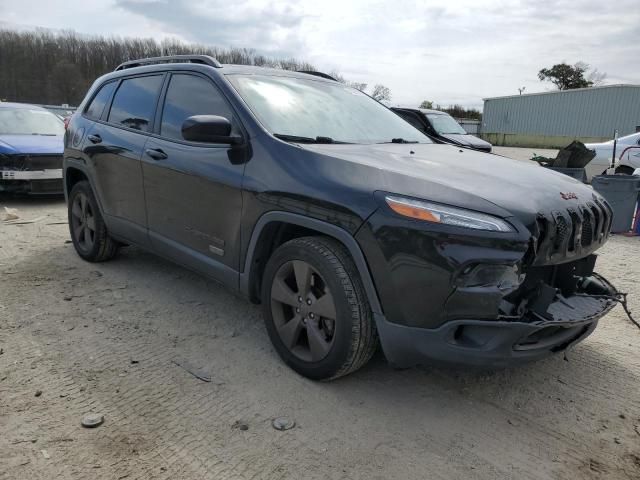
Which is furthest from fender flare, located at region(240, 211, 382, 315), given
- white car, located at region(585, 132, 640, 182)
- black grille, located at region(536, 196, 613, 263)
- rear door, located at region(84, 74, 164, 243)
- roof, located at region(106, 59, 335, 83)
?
white car, located at region(585, 132, 640, 182)

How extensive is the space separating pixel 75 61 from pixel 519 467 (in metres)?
69.2

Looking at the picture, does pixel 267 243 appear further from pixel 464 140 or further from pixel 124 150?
pixel 464 140

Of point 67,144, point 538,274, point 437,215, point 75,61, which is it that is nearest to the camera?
point 437,215

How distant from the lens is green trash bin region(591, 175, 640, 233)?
7.11 meters

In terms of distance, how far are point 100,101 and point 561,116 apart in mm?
43122

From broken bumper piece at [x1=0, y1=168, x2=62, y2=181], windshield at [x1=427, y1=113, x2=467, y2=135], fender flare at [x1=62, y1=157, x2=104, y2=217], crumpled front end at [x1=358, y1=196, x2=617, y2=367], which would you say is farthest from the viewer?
windshield at [x1=427, y1=113, x2=467, y2=135]

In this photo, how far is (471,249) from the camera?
2201 millimetres

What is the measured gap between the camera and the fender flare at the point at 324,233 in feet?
8.12

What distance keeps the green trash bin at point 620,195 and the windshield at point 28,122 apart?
9.11 m

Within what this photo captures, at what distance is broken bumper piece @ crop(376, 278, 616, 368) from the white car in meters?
11.2

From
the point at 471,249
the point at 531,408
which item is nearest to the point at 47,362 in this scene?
the point at 471,249

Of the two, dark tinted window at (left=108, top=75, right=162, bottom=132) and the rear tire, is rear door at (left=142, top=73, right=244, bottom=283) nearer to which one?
dark tinted window at (left=108, top=75, right=162, bottom=132)

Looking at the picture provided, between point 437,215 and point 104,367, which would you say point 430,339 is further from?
point 104,367

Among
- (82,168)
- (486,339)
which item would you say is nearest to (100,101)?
(82,168)
